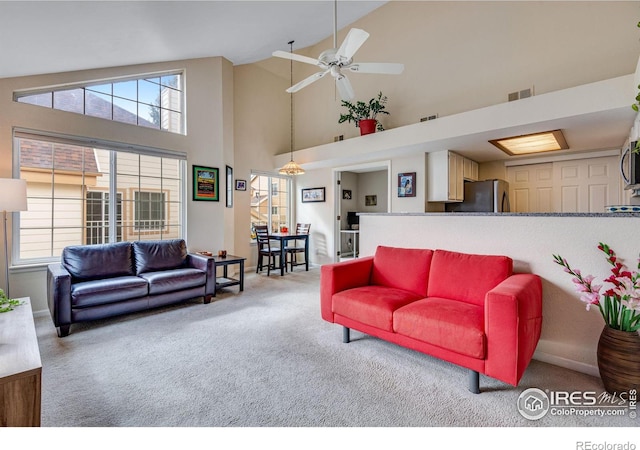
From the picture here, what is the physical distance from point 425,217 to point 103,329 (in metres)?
3.48

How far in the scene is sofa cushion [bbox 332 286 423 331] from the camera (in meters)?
2.28

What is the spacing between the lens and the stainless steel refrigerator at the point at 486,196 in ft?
15.2

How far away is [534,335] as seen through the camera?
202 cm

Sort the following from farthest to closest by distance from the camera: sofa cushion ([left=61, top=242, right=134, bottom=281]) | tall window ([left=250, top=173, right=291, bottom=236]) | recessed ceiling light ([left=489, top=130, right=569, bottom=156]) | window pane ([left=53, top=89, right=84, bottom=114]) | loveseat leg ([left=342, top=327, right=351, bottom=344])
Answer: tall window ([left=250, top=173, right=291, bottom=236]) → recessed ceiling light ([left=489, top=130, right=569, bottom=156]) → window pane ([left=53, top=89, right=84, bottom=114]) → sofa cushion ([left=61, top=242, right=134, bottom=281]) → loveseat leg ([left=342, top=327, right=351, bottom=344])

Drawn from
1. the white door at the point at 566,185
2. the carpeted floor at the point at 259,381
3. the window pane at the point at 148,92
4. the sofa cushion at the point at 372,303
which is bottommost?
the carpeted floor at the point at 259,381

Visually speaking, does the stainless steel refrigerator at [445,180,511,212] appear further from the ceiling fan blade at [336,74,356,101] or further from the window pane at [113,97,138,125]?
the window pane at [113,97,138,125]

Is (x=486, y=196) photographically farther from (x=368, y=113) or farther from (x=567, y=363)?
(x=567, y=363)

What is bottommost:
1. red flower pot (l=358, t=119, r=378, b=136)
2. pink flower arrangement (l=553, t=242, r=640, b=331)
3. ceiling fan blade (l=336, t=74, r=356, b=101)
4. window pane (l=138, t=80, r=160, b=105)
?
pink flower arrangement (l=553, t=242, r=640, b=331)

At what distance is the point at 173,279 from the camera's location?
3574 millimetres

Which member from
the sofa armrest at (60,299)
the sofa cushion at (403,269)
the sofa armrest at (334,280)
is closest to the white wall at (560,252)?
the sofa cushion at (403,269)

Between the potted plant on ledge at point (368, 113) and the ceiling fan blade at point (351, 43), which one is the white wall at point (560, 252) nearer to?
the ceiling fan blade at point (351, 43)

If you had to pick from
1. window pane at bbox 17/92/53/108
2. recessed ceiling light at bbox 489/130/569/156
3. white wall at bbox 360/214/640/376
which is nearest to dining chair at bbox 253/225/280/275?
window pane at bbox 17/92/53/108

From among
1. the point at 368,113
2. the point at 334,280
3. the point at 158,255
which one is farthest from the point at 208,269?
the point at 368,113

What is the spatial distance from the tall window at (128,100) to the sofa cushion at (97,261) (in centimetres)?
175
